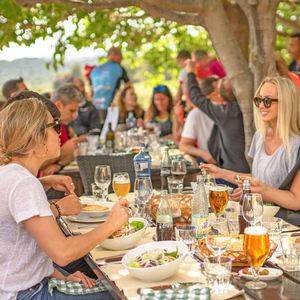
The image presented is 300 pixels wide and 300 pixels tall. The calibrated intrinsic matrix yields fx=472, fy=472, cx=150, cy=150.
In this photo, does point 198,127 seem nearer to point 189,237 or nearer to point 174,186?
point 174,186

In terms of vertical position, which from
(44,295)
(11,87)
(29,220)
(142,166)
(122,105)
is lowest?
(44,295)

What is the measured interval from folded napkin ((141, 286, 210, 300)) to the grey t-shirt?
1.89m

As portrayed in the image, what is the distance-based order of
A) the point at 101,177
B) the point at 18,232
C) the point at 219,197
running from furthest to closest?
the point at 101,177 < the point at 219,197 < the point at 18,232

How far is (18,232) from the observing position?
1.95m

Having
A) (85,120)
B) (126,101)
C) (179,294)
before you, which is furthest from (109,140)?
(179,294)

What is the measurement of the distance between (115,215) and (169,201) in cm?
43

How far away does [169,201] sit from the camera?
7.77 ft

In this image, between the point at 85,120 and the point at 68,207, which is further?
the point at 85,120

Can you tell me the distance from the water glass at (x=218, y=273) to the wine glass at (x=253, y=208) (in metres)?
0.51

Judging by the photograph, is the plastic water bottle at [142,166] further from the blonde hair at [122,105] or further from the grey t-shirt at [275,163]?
the blonde hair at [122,105]

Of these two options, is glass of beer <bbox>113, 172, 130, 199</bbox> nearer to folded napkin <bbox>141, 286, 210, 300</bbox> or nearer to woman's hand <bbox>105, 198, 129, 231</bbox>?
woman's hand <bbox>105, 198, 129, 231</bbox>

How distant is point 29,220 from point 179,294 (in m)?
0.68

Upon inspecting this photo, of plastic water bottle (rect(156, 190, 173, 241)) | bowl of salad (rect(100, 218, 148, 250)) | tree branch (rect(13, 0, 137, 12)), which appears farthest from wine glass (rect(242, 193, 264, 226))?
tree branch (rect(13, 0, 137, 12))

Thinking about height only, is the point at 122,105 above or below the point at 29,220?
above
